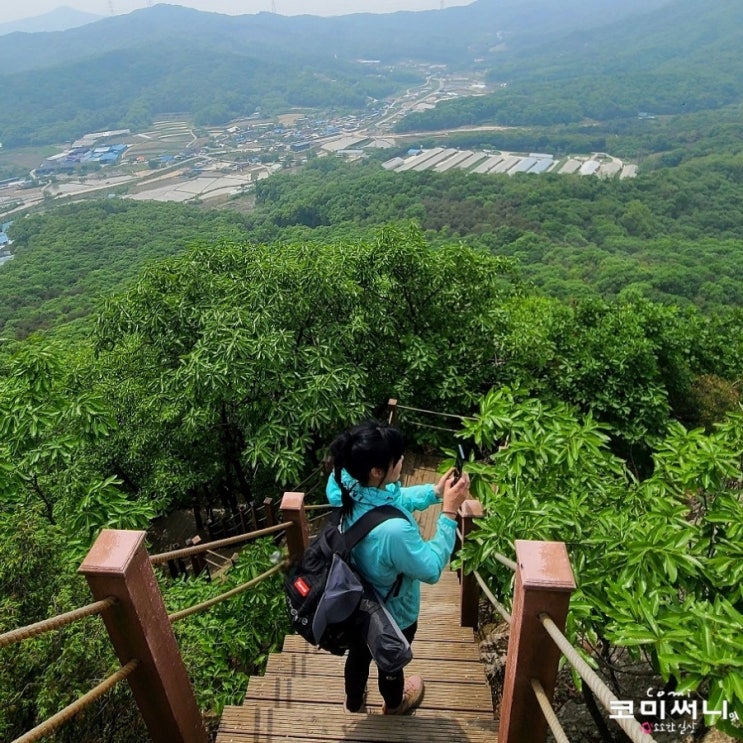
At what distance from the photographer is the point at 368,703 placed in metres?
2.79

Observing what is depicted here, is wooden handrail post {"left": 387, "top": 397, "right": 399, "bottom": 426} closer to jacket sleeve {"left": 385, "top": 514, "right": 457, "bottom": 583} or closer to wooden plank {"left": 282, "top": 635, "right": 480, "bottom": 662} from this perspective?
wooden plank {"left": 282, "top": 635, "right": 480, "bottom": 662}

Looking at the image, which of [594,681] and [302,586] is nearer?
[594,681]

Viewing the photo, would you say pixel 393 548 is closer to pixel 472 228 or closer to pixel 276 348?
pixel 276 348

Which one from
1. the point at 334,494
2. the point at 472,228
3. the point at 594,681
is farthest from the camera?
the point at 472,228

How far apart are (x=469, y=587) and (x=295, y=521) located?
120 centimetres

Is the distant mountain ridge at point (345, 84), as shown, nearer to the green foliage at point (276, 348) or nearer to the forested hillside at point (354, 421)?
the forested hillside at point (354, 421)

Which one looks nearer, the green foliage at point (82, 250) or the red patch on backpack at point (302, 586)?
the red patch on backpack at point (302, 586)

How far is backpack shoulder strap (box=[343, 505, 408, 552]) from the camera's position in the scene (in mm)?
2115

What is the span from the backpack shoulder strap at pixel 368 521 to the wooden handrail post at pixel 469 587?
1066mm

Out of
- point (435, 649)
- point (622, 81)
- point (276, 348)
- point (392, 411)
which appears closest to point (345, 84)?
point (622, 81)

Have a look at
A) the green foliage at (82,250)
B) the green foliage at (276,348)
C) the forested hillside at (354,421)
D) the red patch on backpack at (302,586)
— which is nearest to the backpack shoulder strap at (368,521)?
the red patch on backpack at (302,586)

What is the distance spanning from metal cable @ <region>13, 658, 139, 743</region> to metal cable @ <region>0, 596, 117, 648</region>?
217 mm

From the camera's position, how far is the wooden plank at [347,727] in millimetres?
2453

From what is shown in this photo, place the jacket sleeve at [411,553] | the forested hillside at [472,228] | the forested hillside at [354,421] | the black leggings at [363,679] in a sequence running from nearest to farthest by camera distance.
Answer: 1. the jacket sleeve at [411,553]
2. the black leggings at [363,679]
3. the forested hillside at [354,421]
4. the forested hillside at [472,228]
